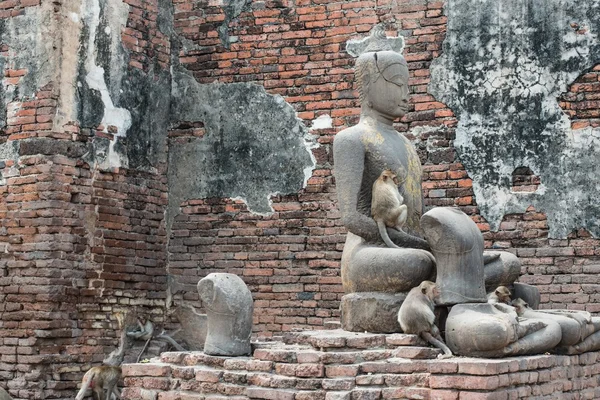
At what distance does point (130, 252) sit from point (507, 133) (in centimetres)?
364

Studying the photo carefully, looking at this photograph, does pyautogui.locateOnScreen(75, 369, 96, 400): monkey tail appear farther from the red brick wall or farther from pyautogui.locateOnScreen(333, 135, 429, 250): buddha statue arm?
pyautogui.locateOnScreen(333, 135, 429, 250): buddha statue arm

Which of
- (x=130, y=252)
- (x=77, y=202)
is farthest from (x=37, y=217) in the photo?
(x=130, y=252)

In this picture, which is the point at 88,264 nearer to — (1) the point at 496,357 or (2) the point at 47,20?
(2) the point at 47,20

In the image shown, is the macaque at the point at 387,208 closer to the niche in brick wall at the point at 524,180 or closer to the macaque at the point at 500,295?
the macaque at the point at 500,295

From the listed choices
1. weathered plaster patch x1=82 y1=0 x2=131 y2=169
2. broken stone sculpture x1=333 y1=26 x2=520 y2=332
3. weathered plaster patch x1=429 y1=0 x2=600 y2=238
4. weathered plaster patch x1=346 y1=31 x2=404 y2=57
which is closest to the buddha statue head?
broken stone sculpture x1=333 y1=26 x2=520 y2=332

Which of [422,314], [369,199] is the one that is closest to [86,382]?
[369,199]

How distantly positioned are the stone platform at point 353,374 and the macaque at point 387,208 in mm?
700

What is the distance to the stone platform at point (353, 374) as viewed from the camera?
5039 mm

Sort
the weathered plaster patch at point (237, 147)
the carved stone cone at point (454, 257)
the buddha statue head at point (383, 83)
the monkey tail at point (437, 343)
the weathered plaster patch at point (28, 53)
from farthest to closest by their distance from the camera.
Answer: the weathered plaster patch at point (237, 147), the weathered plaster patch at point (28, 53), the buddha statue head at point (383, 83), the carved stone cone at point (454, 257), the monkey tail at point (437, 343)

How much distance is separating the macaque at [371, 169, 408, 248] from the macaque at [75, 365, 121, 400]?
11.1 ft

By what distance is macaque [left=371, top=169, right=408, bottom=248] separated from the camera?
20.0 feet

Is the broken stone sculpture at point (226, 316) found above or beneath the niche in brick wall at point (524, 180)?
beneath

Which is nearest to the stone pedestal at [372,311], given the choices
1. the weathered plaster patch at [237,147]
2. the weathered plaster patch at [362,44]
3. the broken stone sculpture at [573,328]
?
the broken stone sculpture at [573,328]

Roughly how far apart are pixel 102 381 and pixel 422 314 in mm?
3821
